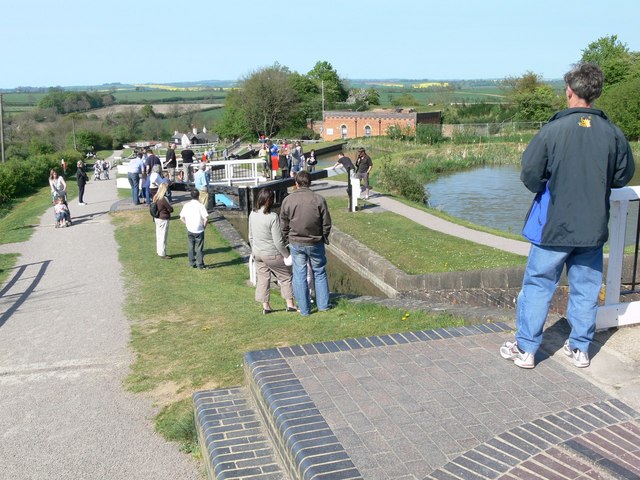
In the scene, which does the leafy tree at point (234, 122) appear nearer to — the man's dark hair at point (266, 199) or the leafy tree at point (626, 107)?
the leafy tree at point (626, 107)

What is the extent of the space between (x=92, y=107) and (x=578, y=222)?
148932mm

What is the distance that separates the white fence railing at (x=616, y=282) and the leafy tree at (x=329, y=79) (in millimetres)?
94225

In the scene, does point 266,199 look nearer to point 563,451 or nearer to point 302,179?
point 302,179

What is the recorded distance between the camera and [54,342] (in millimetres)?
8742

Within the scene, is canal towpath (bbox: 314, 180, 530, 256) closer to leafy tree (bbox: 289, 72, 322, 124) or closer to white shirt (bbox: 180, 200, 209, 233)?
white shirt (bbox: 180, 200, 209, 233)

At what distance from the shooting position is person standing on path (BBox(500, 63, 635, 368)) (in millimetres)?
4668

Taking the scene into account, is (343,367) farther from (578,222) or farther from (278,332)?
(278,332)

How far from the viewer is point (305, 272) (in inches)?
333

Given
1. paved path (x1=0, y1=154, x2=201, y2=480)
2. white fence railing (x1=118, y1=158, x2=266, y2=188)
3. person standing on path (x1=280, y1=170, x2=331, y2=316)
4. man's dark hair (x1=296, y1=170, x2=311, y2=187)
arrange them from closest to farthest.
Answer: paved path (x1=0, y1=154, x2=201, y2=480) < person standing on path (x1=280, y1=170, x2=331, y2=316) < man's dark hair (x1=296, y1=170, x2=311, y2=187) < white fence railing (x1=118, y1=158, x2=266, y2=188)

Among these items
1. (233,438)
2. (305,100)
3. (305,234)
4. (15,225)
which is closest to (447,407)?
(233,438)

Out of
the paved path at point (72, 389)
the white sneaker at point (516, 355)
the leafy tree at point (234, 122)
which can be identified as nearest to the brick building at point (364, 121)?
the leafy tree at point (234, 122)

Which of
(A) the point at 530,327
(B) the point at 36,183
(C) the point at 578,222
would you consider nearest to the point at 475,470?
(A) the point at 530,327

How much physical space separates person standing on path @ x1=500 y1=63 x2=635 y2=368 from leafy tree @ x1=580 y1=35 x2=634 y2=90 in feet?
231

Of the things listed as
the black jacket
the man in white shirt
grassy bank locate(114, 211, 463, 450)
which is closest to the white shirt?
the man in white shirt
